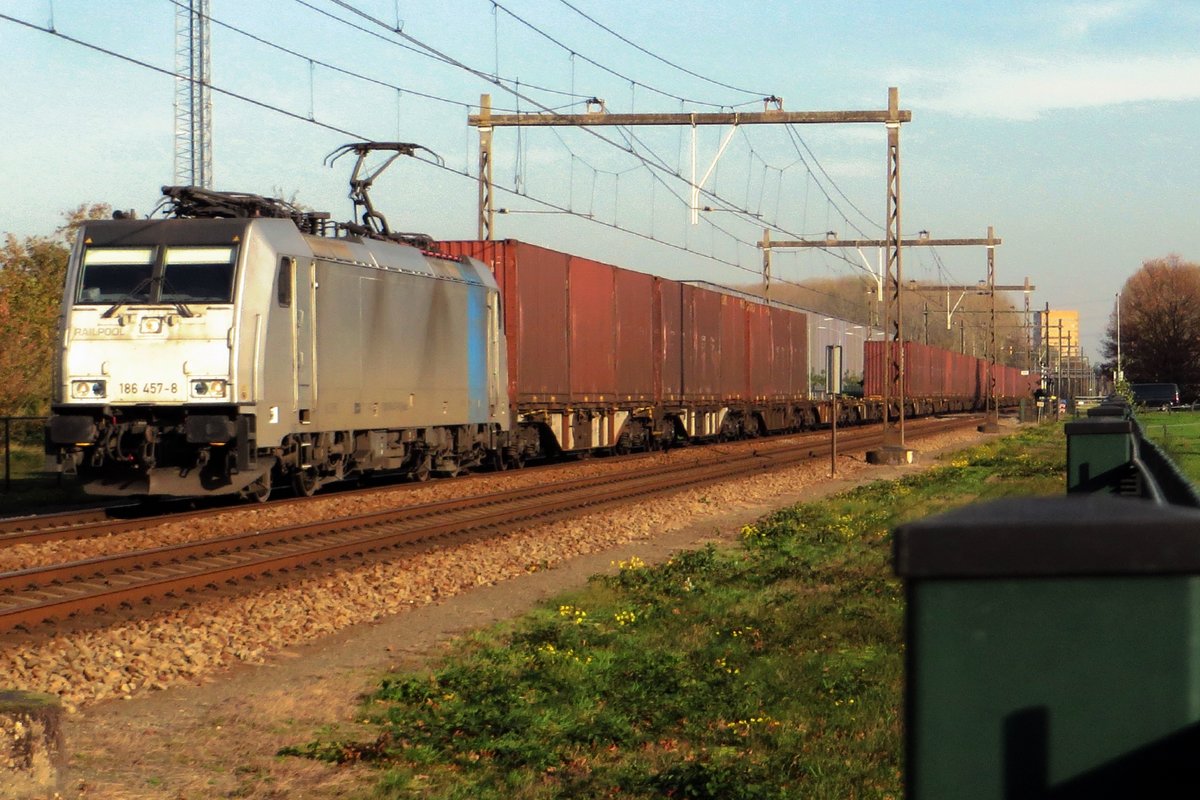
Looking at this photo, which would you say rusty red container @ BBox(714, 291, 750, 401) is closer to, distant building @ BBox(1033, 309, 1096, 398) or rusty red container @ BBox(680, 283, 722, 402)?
rusty red container @ BBox(680, 283, 722, 402)

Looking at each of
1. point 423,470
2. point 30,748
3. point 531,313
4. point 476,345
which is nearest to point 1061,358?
point 531,313

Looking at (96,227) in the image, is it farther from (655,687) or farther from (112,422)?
(655,687)

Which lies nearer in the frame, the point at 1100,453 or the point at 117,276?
the point at 1100,453

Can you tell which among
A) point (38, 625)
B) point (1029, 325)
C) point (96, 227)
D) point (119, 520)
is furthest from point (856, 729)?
point (1029, 325)

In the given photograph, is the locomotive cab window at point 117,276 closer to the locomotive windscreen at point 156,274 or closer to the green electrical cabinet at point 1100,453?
the locomotive windscreen at point 156,274

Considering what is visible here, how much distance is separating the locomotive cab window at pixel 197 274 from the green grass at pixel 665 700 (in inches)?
276

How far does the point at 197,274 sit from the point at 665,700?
11.3 meters

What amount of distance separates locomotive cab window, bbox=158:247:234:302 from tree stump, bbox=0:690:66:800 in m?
11.2

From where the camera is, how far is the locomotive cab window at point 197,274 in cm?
1658

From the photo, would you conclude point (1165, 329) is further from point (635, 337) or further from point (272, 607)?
point (272, 607)

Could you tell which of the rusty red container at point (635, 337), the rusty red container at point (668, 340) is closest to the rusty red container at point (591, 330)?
the rusty red container at point (635, 337)

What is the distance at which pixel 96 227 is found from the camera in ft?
56.9

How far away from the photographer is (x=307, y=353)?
17.8 m

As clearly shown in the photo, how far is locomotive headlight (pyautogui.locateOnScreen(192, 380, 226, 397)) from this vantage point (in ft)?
53.5
